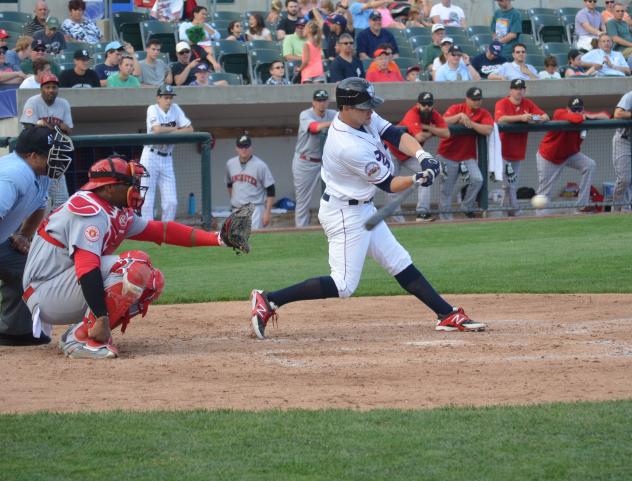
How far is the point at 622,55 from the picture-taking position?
56.2 ft

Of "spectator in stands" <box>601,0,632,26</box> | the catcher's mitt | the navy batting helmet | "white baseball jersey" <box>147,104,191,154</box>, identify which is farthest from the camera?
"spectator in stands" <box>601,0,632,26</box>

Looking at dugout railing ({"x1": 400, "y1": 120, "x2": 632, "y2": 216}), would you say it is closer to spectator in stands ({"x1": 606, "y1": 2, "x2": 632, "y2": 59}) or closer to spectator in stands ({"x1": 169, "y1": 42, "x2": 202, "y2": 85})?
spectator in stands ({"x1": 169, "y1": 42, "x2": 202, "y2": 85})

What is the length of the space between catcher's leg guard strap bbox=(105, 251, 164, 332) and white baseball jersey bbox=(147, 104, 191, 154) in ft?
22.3

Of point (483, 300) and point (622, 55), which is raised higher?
point (622, 55)

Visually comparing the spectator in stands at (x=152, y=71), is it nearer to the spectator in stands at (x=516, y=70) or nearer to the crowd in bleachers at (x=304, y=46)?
the crowd in bleachers at (x=304, y=46)

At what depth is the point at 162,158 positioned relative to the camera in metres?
12.8

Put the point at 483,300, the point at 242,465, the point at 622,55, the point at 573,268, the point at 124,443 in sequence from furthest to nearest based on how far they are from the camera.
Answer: the point at 622,55
the point at 573,268
the point at 483,300
the point at 124,443
the point at 242,465

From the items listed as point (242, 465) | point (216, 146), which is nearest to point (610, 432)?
point (242, 465)

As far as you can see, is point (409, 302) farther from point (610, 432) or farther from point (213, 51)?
point (213, 51)

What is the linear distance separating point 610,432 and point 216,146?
1174 centimetres

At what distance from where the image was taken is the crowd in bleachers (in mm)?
14188

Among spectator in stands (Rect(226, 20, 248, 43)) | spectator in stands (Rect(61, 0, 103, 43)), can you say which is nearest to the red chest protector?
spectator in stands (Rect(61, 0, 103, 43))

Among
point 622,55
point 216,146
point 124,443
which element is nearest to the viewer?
point 124,443

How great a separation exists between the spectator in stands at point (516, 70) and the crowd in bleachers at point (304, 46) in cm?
2
